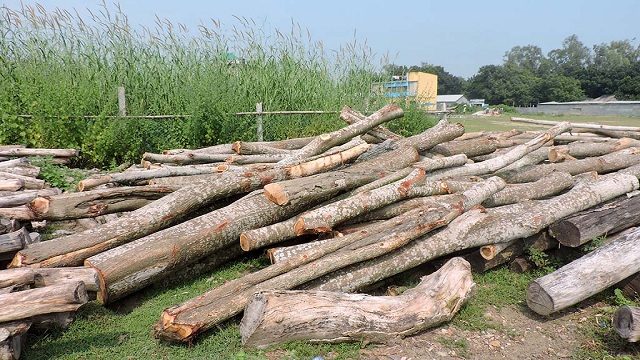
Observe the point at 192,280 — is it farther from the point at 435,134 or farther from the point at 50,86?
the point at 50,86

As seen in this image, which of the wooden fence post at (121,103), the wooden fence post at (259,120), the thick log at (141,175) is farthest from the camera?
the wooden fence post at (259,120)

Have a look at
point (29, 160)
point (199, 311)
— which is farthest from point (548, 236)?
point (29, 160)

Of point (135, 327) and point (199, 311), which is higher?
point (199, 311)

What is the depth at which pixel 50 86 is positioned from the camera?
26.2ft

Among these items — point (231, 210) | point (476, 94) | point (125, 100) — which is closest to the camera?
point (231, 210)

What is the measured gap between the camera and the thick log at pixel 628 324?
3.30m

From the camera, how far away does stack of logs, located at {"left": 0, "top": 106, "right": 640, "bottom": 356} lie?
3451mm

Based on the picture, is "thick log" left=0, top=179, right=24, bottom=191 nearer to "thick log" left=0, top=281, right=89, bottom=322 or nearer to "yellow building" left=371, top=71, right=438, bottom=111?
"thick log" left=0, top=281, right=89, bottom=322

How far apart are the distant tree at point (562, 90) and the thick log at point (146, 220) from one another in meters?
65.1

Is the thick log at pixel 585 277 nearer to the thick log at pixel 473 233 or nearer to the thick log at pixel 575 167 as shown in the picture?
the thick log at pixel 473 233

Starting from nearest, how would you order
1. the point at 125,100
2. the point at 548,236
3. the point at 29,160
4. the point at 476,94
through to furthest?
the point at 548,236
the point at 29,160
the point at 125,100
the point at 476,94

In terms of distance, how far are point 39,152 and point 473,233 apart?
6.16m

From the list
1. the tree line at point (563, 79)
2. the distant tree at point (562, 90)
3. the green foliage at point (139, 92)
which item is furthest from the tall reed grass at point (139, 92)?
the distant tree at point (562, 90)

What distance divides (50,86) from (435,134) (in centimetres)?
629
